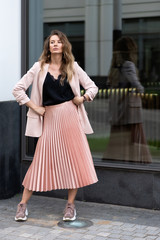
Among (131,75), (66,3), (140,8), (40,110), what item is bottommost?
(40,110)

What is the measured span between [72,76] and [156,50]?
1.23 meters

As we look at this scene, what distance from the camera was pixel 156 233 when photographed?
507 cm

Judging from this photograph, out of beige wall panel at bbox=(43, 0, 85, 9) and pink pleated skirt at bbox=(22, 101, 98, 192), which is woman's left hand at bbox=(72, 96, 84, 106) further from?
beige wall panel at bbox=(43, 0, 85, 9)

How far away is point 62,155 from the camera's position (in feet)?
17.8

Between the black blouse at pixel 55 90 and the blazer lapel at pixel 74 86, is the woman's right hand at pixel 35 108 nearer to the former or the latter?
Result: the black blouse at pixel 55 90

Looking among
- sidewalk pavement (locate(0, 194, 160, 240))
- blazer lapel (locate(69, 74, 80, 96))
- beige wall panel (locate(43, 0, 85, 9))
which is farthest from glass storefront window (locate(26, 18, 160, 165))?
blazer lapel (locate(69, 74, 80, 96))

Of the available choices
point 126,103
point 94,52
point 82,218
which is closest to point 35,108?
point 82,218

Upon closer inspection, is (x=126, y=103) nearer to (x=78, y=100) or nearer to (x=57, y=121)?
(x=78, y=100)

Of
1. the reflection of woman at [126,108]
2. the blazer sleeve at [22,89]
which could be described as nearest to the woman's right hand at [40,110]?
the blazer sleeve at [22,89]

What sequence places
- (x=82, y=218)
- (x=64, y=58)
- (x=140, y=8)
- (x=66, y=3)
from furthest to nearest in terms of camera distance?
(x=66, y=3) < (x=140, y=8) < (x=82, y=218) < (x=64, y=58)

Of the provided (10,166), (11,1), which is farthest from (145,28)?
(10,166)

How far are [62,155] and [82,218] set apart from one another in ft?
2.41

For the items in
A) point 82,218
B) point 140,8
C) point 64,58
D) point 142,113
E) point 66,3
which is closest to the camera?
point 64,58

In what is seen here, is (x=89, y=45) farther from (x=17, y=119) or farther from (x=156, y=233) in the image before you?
(x=156, y=233)
